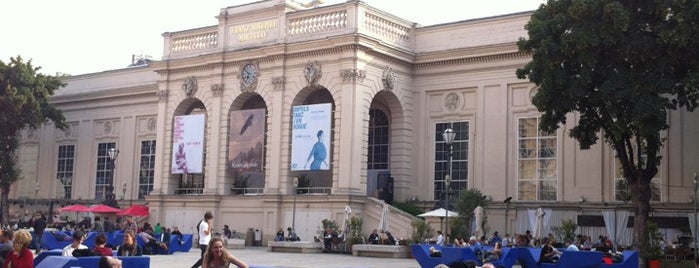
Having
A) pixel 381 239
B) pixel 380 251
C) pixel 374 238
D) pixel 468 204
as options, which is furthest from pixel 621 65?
pixel 374 238

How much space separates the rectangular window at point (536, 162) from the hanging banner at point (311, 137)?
27.8 ft

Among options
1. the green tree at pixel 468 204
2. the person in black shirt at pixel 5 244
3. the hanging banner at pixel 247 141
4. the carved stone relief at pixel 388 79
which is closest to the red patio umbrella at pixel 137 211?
the hanging banner at pixel 247 141

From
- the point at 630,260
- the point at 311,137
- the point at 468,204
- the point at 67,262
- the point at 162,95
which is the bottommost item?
the point at 630,260

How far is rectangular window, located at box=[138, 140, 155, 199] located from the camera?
53406 mm

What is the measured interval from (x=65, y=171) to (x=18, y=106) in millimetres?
7890

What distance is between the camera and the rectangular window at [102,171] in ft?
182

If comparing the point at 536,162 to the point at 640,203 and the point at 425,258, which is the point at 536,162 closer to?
the point at 640,203

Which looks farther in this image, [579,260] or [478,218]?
[478,218]

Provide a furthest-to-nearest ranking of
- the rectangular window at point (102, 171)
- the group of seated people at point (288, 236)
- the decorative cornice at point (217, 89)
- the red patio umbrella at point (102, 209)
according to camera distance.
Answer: the rectangular window at point (102, 171), the red patio umbrella at point (102, 209), the decorative cornice at point (217, 89), the group of seated people at point (288, 236)

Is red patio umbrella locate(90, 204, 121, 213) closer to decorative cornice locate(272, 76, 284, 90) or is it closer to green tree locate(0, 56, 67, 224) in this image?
green tree locate(0, 56, 67, 224)

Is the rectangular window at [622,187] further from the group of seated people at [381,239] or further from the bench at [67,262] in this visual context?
the bench at [67,262]

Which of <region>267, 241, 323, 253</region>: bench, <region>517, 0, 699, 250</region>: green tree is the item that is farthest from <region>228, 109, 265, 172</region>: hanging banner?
<region>517, 0, 699, 250</region>: green tree

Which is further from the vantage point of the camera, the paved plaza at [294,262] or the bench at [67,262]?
the paved plaza at [294,262]

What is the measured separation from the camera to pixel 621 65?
2922 cm
